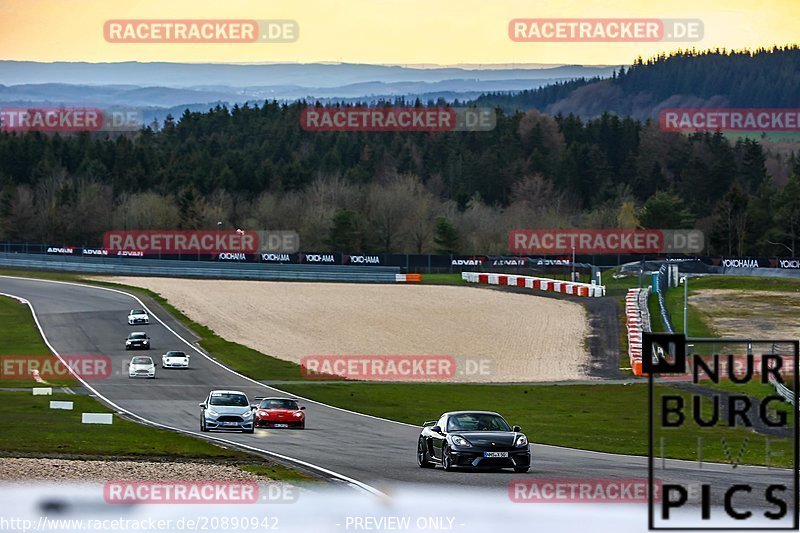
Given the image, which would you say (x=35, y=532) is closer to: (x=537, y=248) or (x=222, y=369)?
(x=222, y=369)

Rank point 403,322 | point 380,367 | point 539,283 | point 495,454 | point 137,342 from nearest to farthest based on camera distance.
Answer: point 495,454
point 380,367
point 137,342
point 403,322
point 539,283

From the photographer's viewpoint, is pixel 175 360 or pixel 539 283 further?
pixel 539 283

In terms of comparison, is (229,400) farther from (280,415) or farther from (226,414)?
(280,415)

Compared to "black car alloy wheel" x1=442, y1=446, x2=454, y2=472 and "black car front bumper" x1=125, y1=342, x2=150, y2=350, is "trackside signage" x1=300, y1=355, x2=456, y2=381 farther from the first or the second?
"black car alloy wheel" x1=442, y1=446, x2=454, y2=472

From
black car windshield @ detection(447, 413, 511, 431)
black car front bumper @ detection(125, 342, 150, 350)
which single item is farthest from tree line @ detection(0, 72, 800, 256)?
black car windshield @ detection(447, 413, 511, 431)

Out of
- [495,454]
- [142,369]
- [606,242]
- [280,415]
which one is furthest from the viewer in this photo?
[606,242]

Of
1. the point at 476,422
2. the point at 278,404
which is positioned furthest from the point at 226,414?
the point at 476,422

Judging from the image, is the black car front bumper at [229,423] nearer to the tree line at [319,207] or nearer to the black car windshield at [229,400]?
the black car windshield at [229,400]

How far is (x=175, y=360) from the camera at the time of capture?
62.1 meters

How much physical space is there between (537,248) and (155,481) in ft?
387

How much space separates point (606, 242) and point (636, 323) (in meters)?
72.0

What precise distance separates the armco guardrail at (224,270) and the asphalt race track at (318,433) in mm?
30376

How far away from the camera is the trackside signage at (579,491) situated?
20922mm

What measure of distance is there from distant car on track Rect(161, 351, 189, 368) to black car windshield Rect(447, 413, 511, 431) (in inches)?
1472
